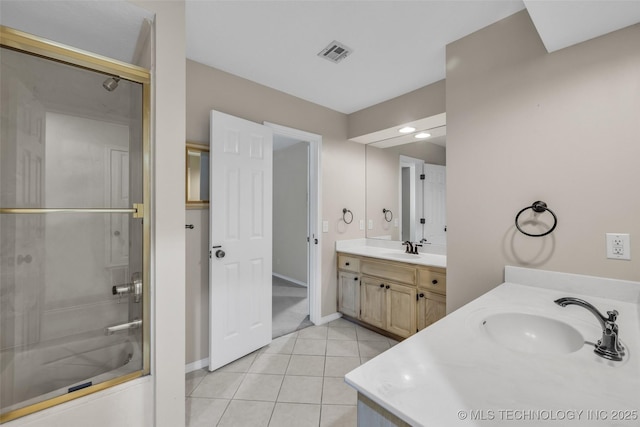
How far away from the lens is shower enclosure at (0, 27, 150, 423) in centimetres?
124

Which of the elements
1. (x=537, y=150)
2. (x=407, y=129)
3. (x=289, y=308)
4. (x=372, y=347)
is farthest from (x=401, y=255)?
(x=289, y=308)

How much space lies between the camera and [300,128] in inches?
112

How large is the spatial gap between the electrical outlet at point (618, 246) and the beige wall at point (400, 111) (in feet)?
5.04

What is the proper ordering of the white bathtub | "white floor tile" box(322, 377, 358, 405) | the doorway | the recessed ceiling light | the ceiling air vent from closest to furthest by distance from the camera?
the white bathtub → "white floor tile" box(322, 377, 358, 405) → the ceiling air vent → the recessed ceiling light → the doorway

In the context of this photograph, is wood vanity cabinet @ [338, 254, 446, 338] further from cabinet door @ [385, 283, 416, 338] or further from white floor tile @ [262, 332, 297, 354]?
white floor tile @ [262, 332, 297, 354]

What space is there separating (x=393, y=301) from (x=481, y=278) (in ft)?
3.42

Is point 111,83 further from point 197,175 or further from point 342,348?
point 342,348

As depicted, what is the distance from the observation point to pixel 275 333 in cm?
279

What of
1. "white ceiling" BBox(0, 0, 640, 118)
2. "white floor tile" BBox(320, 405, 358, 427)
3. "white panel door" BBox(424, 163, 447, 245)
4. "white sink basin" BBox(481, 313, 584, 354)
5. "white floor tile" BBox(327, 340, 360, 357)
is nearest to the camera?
"white sink basin" BBox(481, 313, 584, 354)

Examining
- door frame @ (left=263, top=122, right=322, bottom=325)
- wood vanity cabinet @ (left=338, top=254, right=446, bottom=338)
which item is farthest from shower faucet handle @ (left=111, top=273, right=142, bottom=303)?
wood vanity cabinet @ (left=338, top=254, right=446, bottom=338)

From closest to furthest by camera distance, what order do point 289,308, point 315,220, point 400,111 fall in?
1. point 400,111
2. point 315,220
3. point 289,308

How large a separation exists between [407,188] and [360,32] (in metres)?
1.74

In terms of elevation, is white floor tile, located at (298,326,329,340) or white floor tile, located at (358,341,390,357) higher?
white floor tile, located at (298,326,329,340)

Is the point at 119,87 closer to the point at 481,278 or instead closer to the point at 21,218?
the point at 21,218
